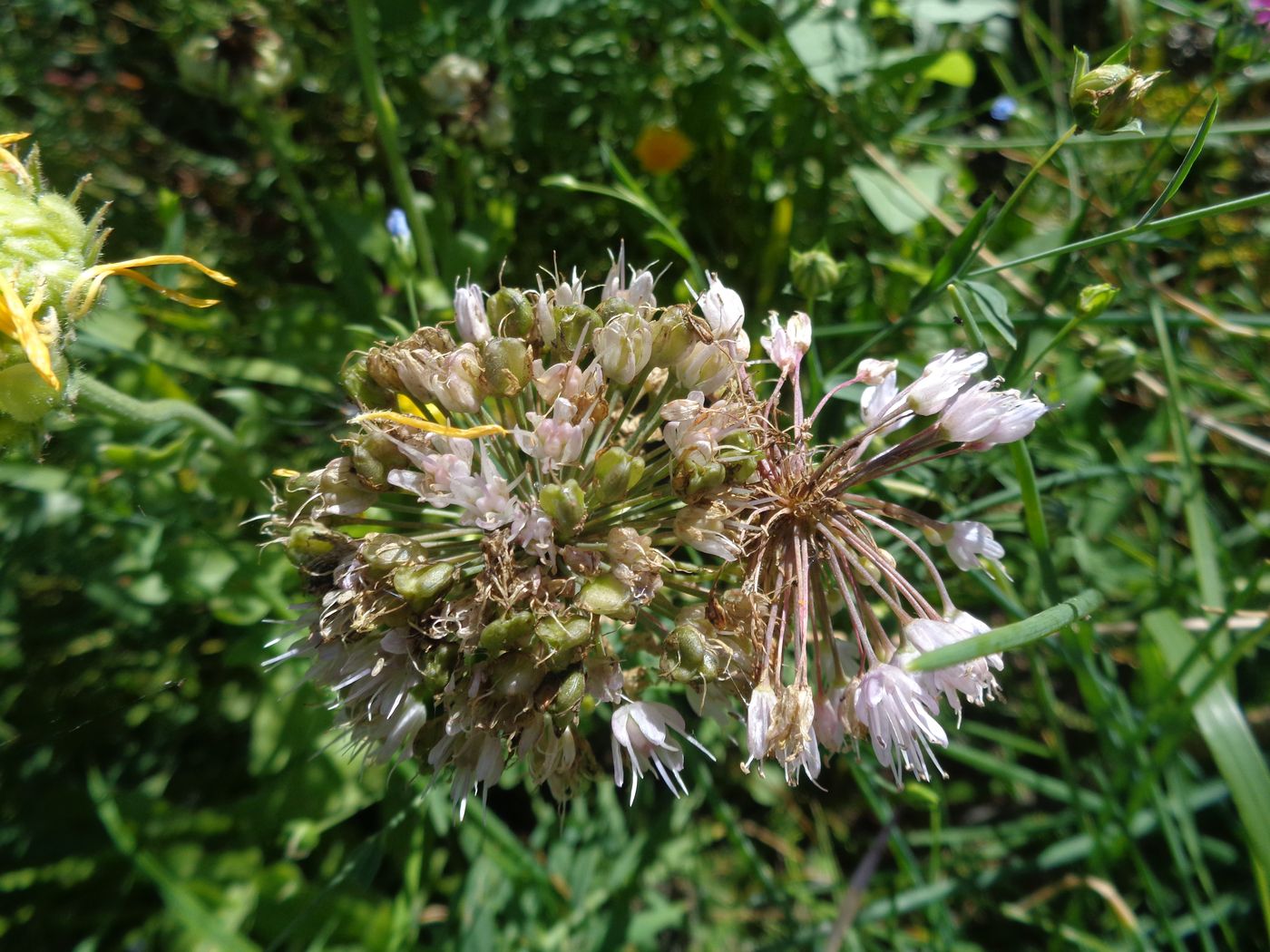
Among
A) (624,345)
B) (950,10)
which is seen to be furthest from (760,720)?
(950,10)

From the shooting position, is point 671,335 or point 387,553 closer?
point 387,553

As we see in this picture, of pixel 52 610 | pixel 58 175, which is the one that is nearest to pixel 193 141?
pixel 58 175

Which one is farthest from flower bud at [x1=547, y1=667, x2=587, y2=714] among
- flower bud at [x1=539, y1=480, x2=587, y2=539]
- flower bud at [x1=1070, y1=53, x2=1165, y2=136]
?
flower bud at [x1=1070, y1=53, x2=1165, y2=136]

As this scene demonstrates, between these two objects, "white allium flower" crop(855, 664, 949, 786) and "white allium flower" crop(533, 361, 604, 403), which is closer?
"white allium flower" crop(855, 664, 949, 786)

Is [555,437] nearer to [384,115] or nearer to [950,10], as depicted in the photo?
[384,115]

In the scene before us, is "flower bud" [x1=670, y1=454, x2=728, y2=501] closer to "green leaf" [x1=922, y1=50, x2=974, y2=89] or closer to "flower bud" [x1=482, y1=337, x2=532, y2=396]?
"flower bud" [x1=482, y1=337, x2=532, y2=396]

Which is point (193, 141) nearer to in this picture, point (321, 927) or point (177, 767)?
point (177, 767)
